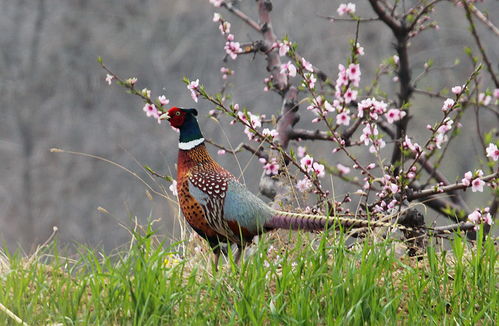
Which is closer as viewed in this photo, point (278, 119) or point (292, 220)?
point (292, 220)

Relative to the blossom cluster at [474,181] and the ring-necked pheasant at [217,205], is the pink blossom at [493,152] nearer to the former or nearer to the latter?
the blossom cluster at [474,181]

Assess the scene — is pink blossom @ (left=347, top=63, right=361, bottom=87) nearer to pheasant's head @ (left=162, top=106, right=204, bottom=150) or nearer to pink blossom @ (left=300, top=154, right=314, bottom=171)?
pink blossom @ (left=300, top=154, right=314, bottom=171)

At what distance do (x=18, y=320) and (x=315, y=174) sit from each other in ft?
6.65

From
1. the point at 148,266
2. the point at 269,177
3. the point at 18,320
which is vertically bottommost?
the point at 18,320

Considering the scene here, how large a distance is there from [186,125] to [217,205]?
1.44ft

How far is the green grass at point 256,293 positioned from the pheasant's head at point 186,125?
1.93 ft

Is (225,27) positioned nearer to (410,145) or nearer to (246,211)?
(410,145)

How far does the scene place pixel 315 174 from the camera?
4590 mm

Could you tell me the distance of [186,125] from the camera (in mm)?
3793

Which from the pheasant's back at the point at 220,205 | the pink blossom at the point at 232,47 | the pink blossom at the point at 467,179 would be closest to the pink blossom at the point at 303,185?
the pink blossom at the point at 467,179

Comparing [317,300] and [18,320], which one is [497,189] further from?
[18,320]

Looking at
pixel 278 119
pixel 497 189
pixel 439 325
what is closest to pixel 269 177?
pixel 278 119

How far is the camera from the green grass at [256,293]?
3.12m

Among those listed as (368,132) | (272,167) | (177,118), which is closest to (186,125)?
(177,118)
